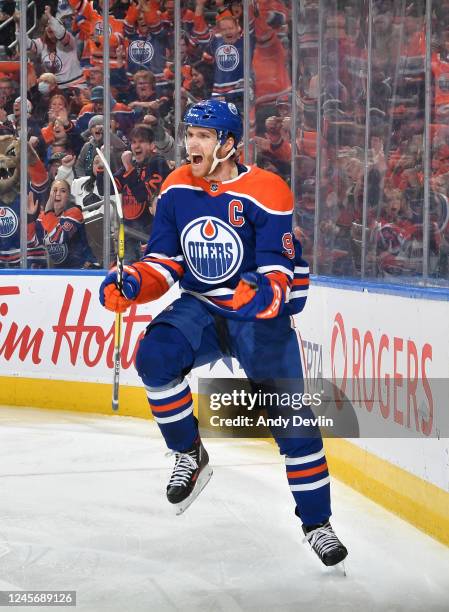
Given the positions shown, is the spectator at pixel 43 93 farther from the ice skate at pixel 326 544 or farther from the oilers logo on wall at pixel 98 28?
the ice skate at pixel 326 544

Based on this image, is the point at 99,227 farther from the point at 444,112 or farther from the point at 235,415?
the point at 444,112

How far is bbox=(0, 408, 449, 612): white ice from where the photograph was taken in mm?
3467

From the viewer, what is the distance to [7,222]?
8141 mm

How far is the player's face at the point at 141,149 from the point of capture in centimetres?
802

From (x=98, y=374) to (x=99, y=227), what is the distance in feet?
3.95

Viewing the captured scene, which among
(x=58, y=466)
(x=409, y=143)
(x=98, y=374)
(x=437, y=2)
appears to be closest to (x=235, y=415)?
(x=98, y=374)

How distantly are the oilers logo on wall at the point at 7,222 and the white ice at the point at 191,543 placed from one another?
2.50 meters

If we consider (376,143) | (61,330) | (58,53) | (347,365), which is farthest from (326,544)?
(58,53)

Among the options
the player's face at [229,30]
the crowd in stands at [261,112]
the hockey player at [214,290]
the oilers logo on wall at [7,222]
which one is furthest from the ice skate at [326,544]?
the oilers logo on wall at [7,222]

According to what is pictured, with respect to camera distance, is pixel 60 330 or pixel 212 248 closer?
pixel 212 248

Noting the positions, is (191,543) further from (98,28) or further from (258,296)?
(98,28)

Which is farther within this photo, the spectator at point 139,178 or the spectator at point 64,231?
the spectator at point 64,231

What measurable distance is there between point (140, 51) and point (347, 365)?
3.62 metres

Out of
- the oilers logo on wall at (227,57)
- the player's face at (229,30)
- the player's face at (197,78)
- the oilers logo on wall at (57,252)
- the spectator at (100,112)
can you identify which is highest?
the player's face at (229,30)
